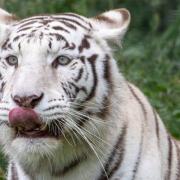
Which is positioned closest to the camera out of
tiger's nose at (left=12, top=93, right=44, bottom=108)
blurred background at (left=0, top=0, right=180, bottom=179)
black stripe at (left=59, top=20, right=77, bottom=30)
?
tiger's nose at (left=12, top=93, right=44, bottom=108)

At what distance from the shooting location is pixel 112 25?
5195mm

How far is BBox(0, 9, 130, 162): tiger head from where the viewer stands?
4.65 metres

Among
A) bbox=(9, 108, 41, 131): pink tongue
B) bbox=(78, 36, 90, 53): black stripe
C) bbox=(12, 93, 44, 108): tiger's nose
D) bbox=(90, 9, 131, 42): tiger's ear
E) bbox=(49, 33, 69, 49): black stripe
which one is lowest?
bbox=(9, 108, 41, 131): pink tongue

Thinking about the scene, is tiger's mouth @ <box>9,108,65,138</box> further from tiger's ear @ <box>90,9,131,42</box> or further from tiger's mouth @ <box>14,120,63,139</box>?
tiger's ear @ <box>90,9,131,42</box>

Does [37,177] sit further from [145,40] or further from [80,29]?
[145,40]

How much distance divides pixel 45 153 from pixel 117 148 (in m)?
0.46

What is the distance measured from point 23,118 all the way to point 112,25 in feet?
2.77

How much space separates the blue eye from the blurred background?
4.26 ft

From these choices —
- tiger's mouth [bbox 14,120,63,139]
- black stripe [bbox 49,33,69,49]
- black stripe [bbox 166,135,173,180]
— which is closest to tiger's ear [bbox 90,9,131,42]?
black stripe [bbox 49,33,69,49]

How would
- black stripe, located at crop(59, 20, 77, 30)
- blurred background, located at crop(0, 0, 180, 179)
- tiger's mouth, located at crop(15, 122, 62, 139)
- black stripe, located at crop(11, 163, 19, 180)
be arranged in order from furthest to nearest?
blurred background, located at crop(0, 0, 180, 179) → black stripe, located at crop(11, 163, 19, 180) → black stripe, located at crop(59, 20, 77, 30) → tiger's mouth, located at crop(15, 122, 62, 139)

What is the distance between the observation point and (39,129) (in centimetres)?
473

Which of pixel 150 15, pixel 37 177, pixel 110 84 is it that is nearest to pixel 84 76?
pixel 110 84

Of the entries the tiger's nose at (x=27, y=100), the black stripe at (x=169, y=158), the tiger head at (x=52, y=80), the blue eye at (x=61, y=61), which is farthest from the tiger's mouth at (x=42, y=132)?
the black stripe at (x=169, y=158)

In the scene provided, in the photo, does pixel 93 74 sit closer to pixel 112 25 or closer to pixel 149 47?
pixel 112 25
